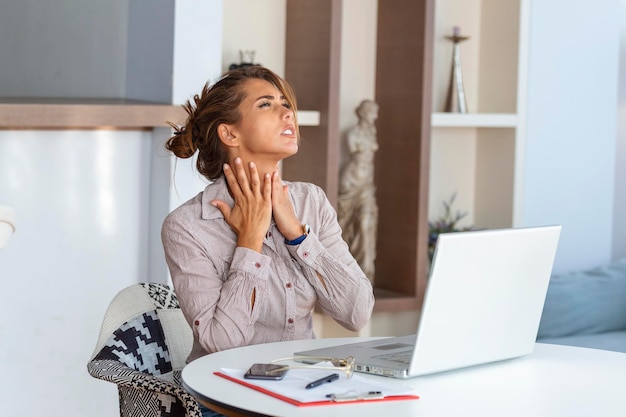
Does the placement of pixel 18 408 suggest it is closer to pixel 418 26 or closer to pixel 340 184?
pixel 340 184

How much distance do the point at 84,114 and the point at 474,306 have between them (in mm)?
1718

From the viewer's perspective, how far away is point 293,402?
1.59 metres

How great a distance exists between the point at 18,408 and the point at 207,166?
4.30 ft

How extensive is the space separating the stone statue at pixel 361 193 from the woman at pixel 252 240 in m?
1.62

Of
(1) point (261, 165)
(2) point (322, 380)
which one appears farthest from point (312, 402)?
(1) point (261, 165)

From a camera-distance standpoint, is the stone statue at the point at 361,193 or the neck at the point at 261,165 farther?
the stone statue at the point at 361,193

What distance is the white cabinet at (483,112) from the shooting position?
4.31m

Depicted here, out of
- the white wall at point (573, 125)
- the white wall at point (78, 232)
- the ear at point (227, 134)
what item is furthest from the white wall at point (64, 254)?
the white wall at point (573, 125)

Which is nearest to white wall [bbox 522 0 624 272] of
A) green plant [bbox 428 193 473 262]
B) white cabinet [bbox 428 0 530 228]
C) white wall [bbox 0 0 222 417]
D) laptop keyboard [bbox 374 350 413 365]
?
white cabinet [bbox 428 0 530 228]

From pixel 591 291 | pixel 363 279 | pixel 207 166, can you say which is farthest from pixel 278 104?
pixel 591 291

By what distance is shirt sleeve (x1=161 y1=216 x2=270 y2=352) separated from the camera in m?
2.12

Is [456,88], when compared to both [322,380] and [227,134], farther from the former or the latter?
[322,380]

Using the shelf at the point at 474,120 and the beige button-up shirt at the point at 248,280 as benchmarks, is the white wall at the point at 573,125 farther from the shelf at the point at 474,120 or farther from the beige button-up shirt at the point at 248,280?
the beige button-up shirt at the point at 248,280

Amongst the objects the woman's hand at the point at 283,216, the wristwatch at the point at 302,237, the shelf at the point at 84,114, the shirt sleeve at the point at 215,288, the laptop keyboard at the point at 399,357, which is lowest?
the laptop keyboard at the point at 399,357
